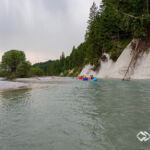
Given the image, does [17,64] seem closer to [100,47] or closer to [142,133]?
[100,47]

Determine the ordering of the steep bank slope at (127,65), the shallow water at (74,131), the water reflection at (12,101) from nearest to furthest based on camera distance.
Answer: the shallow water at (74,131), the water reflection at (12,101), the steep bank slope at (127,65)

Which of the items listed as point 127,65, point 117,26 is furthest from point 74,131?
point 117,26

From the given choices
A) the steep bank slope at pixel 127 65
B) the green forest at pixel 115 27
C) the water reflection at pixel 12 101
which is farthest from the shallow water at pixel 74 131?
the green forest at pixel 115 27

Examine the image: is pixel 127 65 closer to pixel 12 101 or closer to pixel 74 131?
pixel 12 101

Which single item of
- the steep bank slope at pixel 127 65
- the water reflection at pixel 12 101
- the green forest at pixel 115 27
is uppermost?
the green forest at pixel 115 27

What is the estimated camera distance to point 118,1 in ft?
85.0

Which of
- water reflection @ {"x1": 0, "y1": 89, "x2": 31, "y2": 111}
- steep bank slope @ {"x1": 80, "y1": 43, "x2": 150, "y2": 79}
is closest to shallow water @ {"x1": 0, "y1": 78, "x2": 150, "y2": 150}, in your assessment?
water reflection @ {"x1": 0, "y1": 89, "x2": 31, "y2": 111}

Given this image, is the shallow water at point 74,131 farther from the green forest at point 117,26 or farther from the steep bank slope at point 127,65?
the green forest at point 117,26

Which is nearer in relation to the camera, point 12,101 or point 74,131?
point 74,131

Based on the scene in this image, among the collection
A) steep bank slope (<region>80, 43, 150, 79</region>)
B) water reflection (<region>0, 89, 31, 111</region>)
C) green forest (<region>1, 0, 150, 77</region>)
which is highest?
green forest (<region>1, 0, 150, 77</region>)

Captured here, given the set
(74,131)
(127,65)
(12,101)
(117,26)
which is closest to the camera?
(74,131)

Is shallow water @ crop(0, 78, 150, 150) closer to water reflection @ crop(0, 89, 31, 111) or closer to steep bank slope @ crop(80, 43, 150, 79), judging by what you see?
water reflection @ crop(0, 89, 31, 111)

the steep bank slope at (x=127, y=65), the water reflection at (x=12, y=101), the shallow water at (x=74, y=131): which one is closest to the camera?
the shallow water at (x=74, y=131)

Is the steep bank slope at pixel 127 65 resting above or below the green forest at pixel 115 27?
below
